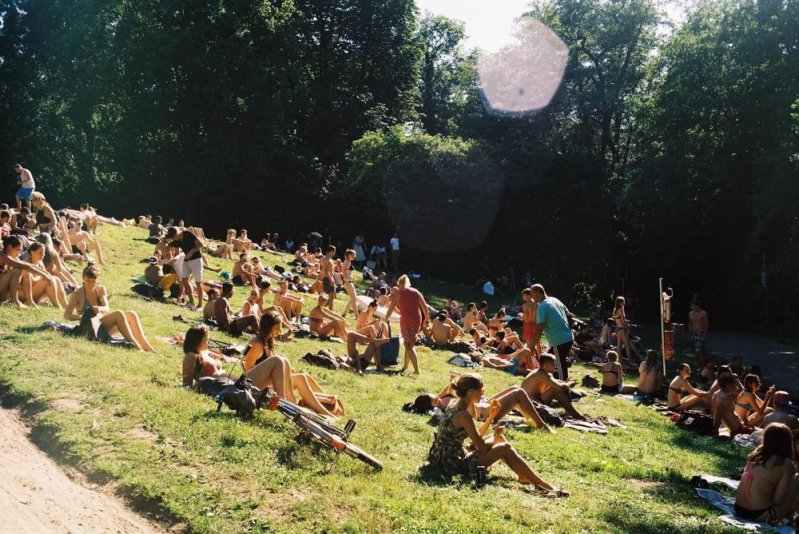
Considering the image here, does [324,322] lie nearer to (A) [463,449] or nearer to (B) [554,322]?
(B) [554,322]

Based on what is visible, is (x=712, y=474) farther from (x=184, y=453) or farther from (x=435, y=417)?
(x=184, y=453)

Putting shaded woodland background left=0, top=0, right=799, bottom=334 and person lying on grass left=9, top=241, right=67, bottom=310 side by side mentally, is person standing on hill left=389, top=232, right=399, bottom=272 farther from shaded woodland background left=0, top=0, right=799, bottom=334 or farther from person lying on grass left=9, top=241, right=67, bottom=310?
person lying on grass left=9, top=241, right=67, bottom=310

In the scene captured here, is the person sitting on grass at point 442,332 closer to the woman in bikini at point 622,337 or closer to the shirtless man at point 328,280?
the shirtless man at point 328,280

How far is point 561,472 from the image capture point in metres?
8.44

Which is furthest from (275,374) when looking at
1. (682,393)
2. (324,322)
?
(682,393)

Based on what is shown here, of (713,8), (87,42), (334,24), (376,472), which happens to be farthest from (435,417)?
(87,42)

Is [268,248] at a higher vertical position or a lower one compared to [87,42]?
lower

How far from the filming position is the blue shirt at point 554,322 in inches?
488

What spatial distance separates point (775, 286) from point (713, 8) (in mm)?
11866

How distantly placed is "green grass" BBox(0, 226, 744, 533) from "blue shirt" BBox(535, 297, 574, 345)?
204 cm

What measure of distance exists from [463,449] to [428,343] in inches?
412

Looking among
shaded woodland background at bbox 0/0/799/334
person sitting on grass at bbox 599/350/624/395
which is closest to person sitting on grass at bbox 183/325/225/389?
person sitting on grass at bbox 599/350/624/395

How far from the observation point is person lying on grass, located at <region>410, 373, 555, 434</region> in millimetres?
9812

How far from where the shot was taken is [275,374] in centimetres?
862
